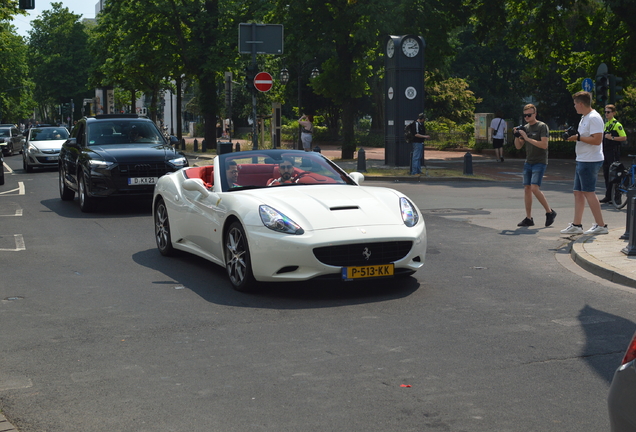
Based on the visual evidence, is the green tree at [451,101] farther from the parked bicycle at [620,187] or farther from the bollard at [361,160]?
the parked bicycle at [620,187]

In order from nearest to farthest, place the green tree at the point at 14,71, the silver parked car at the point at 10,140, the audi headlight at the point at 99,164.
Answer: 1. the audi headlight at the point at 99,164
2. the silver parked car at the point at 10,140
3. the green tree at the point at 14,71

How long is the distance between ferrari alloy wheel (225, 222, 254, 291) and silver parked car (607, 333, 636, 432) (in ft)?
16.4

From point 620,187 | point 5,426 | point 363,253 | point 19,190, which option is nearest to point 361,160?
point 19,190

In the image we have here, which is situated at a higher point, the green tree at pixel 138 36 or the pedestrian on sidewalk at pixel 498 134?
the green tree at pixel 138 36

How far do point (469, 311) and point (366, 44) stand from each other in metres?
26.0

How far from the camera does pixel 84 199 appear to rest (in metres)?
15.1

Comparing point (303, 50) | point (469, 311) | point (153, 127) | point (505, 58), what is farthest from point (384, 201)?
point (505, 58)

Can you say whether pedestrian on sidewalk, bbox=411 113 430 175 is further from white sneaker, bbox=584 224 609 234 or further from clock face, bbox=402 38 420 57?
white sneaker, bbox=584 224 609 234

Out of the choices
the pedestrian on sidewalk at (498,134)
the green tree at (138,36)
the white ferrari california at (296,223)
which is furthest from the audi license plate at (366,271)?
the green tree at (138,36)

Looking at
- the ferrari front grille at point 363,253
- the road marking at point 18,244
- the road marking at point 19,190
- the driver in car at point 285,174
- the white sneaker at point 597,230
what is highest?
the driver in car at point 285,174

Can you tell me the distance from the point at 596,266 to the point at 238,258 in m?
3.75

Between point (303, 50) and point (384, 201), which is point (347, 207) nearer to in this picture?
point (384, 201)

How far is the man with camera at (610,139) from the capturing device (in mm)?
15859

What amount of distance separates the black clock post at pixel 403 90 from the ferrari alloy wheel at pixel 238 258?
18795 mm
